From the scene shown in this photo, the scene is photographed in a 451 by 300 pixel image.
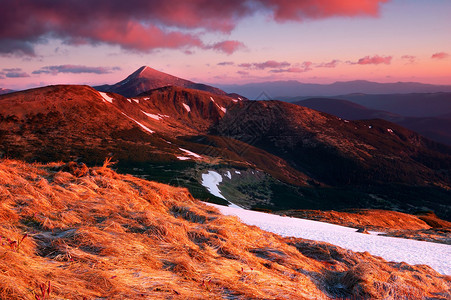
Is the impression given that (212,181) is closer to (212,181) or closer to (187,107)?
(212,181)

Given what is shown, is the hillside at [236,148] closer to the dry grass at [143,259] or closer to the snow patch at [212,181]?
the snow patch at [212,181]

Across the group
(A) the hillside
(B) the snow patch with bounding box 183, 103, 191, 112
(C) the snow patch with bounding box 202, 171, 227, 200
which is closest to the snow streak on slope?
(C) the snow patch with bounding box 202, 171, 227, 200

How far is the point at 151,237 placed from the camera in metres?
6.13

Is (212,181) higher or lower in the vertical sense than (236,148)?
higher

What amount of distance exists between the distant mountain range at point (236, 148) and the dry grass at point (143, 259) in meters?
28.7

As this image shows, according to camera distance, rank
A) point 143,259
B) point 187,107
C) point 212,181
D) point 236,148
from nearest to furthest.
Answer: point 143,259 → point 212,181 → point 236,148 → point 187,107

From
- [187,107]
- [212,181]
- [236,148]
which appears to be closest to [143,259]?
[212,181]

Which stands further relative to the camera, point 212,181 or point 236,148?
point 236,148

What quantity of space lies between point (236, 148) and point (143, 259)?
112185mm

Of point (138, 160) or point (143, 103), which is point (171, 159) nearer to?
point (138, 160)

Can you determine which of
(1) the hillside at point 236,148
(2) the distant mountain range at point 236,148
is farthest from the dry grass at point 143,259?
(2) the distant mountain range at point 236,148

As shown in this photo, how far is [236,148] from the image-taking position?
11694 centimetres

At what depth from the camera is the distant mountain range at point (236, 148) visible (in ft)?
184

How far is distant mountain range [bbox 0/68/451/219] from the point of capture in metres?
56.0
